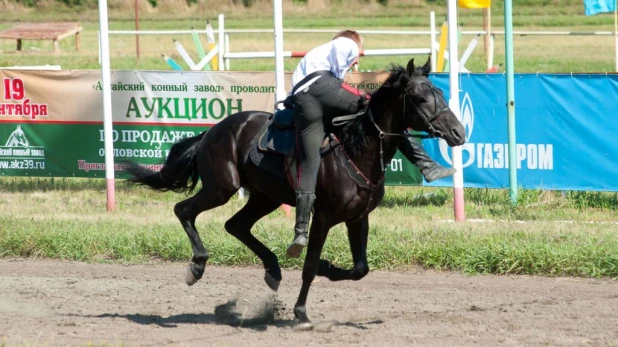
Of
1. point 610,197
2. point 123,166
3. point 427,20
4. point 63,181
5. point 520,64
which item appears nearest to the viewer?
point 123,166

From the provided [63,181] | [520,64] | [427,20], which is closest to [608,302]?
[63,181]

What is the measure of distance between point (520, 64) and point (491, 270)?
2159 centimetres

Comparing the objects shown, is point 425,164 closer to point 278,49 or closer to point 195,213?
point 195,213

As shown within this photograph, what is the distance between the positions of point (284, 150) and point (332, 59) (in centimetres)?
81

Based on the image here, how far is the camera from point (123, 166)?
9188 mm

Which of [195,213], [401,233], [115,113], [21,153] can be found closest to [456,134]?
[195,213]

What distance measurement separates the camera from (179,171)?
884 cm

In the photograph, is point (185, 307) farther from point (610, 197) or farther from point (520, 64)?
point (520, 64)

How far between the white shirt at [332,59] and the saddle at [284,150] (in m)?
0.38

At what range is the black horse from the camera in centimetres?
746

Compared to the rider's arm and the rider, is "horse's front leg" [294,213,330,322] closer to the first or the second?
the rider

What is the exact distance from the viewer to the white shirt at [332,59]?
767 cm

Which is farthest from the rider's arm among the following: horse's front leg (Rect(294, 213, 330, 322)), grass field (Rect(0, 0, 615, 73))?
grass field (Rect(0, 0, 615, 73))

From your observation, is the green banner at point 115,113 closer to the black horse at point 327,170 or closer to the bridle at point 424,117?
the black horse at point 327,170
